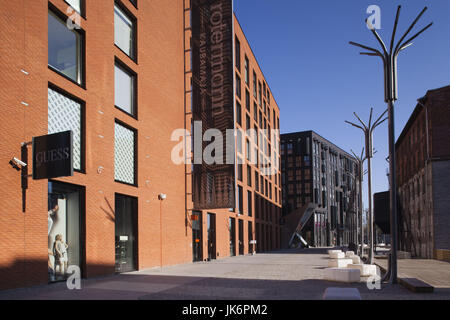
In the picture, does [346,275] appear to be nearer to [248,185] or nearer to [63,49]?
[63,49]

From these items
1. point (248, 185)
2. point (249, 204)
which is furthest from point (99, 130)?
point (249, 204)

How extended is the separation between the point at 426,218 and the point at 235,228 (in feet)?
56.5

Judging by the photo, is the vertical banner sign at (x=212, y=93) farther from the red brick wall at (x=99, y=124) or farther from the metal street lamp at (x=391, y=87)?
the metal street lamp at (x=391, y=87)

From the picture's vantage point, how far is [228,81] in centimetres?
2891

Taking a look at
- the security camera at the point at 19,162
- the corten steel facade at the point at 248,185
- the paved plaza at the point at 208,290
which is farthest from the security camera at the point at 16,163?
the corten steel facade at the point at 248,185

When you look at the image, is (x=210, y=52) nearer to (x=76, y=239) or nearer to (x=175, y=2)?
(x=175, y=2)

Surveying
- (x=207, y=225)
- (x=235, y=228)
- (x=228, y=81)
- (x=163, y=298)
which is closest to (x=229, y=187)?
(x=207, y=225)

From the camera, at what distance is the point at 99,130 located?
1772 centimetres

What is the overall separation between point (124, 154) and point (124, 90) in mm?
3201

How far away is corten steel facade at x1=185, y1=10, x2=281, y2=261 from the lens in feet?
103

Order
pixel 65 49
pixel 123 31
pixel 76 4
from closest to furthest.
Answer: pixel 65 49 → pixel 76 4 → pixel 123 31

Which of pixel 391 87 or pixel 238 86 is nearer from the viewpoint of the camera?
pixel 391 87

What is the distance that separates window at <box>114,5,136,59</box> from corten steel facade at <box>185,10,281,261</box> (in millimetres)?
6741

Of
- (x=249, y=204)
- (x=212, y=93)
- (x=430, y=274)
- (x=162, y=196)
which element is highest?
(x=212, y=93)
